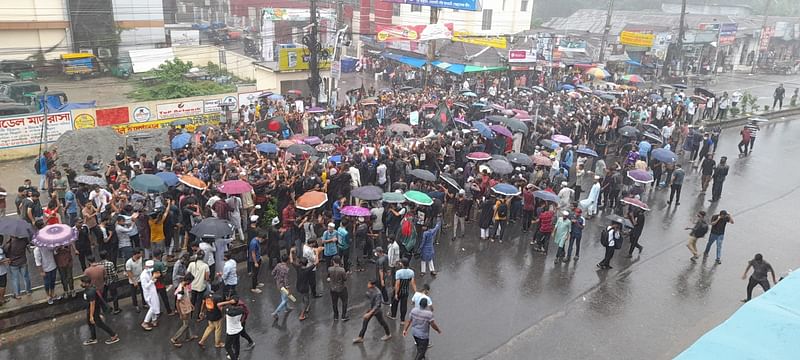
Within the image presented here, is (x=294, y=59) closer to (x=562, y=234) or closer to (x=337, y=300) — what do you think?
(x=562, y=234)

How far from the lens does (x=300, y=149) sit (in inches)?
650

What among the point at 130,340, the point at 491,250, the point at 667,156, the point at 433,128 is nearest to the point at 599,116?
the point at 667,156

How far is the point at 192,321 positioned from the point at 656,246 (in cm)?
1157

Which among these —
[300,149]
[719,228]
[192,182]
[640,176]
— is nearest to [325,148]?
[300,149]

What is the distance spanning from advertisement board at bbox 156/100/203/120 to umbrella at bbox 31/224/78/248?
556 inches

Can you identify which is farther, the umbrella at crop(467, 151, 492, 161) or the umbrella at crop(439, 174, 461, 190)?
the umbrella at crop(467, 151, 492, 161)

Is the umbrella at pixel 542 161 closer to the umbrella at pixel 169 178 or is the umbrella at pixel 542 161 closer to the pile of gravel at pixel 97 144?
the umbrella at pixel 169 178

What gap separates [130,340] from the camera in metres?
9.91

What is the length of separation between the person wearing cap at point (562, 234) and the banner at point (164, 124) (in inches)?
577

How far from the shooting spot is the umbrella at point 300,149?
53.9 feet

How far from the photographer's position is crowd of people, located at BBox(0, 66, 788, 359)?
1023 centimetres

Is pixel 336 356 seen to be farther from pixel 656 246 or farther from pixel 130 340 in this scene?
pixel 656 246

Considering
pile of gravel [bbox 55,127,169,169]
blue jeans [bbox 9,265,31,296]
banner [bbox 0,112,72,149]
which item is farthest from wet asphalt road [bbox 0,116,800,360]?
banner [bbox 0,112,72,149]

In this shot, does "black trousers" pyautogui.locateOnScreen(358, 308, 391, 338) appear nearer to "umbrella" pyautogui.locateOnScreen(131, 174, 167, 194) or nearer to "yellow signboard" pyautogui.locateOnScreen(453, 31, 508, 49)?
"umbrella" pyautogui.locateOnScreen(131, 174, 167, 194)
